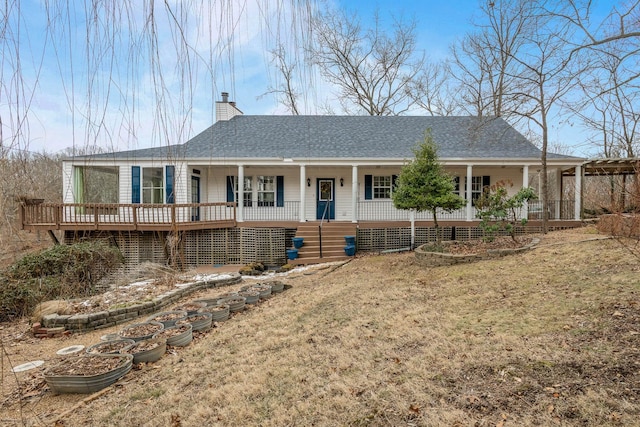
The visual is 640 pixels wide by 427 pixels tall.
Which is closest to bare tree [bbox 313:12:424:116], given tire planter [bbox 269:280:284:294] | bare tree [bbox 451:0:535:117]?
bare tree [bbox 451:0:535:117]

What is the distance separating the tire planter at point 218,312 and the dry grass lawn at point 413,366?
0.21 metres

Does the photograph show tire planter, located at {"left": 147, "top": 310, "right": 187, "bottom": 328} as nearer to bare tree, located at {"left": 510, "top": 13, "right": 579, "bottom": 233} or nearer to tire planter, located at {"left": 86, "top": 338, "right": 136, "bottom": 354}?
tire planter, located at {"left": 86, "top": 338, "right": 136, "bottom": 354}

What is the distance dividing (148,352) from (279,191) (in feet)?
35.7

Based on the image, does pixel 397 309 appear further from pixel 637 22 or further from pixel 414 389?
pixel 637 22

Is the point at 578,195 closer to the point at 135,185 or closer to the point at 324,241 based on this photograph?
the point at 324,241

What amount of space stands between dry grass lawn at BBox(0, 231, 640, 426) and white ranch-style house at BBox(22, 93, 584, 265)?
6.59 meters

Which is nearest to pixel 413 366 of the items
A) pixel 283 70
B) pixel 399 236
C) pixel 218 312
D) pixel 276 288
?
pixel 283 70

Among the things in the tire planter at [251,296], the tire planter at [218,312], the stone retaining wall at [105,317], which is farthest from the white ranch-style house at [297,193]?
the tire planter at [218,312]

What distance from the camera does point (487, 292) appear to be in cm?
560

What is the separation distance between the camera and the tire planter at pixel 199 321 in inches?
202

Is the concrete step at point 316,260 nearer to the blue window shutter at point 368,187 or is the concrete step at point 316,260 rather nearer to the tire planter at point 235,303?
the blue window shutter at point 368,187

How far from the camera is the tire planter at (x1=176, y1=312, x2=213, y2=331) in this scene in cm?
512

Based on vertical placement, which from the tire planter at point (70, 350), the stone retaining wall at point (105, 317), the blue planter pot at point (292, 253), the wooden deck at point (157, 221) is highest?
→ the wooden deck at point (157, 221)

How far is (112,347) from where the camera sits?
4.26 m
